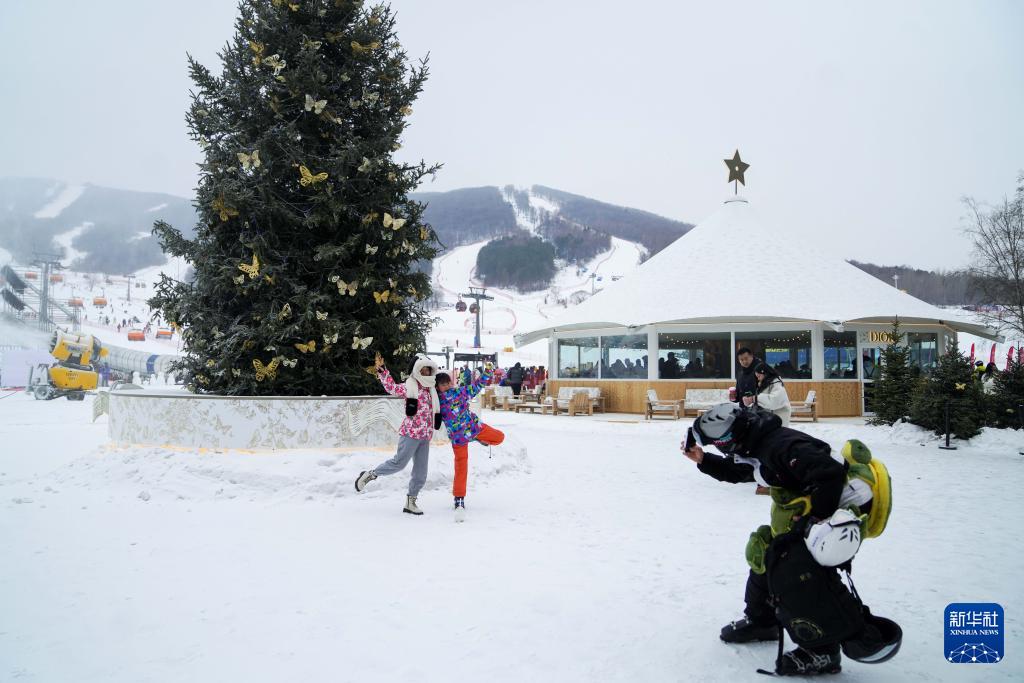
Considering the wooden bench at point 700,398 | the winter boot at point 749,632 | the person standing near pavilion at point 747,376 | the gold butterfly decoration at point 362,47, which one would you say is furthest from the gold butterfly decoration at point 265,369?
the wooden bench at point 700,398

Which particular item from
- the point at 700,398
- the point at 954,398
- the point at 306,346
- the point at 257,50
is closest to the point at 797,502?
the point at 306,346

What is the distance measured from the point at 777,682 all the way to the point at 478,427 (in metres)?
4.32

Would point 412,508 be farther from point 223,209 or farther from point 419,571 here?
point 223,209

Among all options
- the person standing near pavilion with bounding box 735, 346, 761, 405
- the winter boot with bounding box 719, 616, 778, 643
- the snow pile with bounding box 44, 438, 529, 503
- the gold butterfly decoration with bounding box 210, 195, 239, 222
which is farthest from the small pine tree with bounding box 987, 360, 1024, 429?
the gold butterfly decoration with bounding box 210, 195, 239, 222

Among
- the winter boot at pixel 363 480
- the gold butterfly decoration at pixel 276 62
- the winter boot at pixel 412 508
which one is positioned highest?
the gold butterfly decoration at pixel 276 62

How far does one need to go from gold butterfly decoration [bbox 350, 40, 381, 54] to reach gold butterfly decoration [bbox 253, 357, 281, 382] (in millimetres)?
4754

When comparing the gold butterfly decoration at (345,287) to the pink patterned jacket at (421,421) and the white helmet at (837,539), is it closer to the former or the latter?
the pink patterned jacket at (421,421)

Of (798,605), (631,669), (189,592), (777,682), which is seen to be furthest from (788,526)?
(189,592)

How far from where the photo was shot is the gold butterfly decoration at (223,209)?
346 inches

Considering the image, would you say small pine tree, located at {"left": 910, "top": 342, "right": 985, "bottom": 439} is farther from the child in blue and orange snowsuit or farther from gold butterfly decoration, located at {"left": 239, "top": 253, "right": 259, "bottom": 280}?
gold butterfly decoration, located at {"left": 239, "top": 253, "right": 259, "bottom": 280}

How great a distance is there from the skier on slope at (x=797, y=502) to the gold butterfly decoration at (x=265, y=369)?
22.3ft

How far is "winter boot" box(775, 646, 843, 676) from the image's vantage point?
3072mm

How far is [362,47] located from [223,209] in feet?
10.4

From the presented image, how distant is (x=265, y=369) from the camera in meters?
8.70
